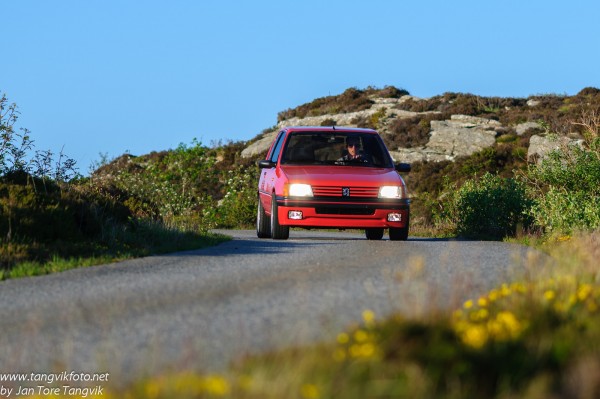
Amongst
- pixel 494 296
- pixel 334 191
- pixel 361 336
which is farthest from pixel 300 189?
pixel 361 336

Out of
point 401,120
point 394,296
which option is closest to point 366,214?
point 394,296

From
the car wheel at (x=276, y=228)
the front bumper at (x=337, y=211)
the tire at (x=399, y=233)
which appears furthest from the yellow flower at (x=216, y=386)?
the tire at (x=399, y=233)

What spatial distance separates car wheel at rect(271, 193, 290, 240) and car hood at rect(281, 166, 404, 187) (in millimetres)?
605

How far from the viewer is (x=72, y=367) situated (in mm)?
6047

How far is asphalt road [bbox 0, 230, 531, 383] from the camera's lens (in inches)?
248

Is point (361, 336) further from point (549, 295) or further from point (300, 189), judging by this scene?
point (300, 189)

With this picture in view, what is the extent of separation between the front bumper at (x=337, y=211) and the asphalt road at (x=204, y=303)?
3265 mm

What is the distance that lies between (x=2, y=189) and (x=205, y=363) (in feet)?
29.2

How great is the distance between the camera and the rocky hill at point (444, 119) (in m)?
46.6

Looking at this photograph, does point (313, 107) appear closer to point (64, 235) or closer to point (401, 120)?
point (401, 120)

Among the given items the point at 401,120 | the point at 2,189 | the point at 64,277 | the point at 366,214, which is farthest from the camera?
the point at 401,120

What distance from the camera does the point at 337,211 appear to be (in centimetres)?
1606

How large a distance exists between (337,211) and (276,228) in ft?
3.81

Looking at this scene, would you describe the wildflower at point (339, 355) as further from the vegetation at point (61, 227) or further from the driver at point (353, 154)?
the driver at point (353, 154)
